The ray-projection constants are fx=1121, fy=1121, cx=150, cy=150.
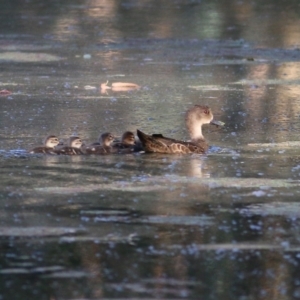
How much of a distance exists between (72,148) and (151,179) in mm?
1554

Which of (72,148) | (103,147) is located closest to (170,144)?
(103,147)

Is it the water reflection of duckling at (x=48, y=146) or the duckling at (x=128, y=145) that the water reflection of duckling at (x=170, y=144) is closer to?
the duckling at (x=128, y=145)

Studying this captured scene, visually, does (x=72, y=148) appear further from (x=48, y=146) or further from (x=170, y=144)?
(x=170, y=144)

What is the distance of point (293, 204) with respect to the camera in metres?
8.50

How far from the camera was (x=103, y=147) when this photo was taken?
10.9 metres

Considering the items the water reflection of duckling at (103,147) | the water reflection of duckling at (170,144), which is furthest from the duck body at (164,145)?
the water reflection of duckling at (103,147)

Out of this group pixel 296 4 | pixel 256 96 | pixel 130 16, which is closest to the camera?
pixel 256 96

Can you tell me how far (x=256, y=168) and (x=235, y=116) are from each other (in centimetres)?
352

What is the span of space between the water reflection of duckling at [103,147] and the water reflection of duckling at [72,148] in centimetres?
10

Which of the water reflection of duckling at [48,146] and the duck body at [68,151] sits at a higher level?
the water reflection of duckling at [48,146]

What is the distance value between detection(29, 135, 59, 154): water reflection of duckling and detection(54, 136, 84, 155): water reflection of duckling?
70mm

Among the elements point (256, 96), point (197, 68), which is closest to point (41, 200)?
point (256, 96)

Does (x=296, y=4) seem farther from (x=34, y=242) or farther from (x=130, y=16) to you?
(x=34, y=242)

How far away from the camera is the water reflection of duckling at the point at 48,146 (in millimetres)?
10789
